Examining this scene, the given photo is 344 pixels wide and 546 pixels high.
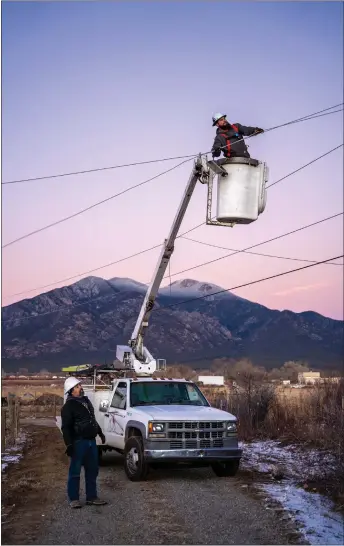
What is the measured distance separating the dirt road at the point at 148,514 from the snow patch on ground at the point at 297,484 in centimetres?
32

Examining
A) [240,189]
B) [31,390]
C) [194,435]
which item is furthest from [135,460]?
[31,390]

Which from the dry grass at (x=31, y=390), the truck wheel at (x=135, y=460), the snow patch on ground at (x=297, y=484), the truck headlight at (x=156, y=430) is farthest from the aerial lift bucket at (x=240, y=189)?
the dry grass at (x=31, y=390)

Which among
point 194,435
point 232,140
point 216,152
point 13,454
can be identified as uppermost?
point 232,140

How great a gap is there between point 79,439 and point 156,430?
244 centimetres

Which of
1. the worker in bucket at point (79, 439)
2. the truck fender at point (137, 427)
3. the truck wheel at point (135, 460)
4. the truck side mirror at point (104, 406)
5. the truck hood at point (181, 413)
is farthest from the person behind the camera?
the truck side mirror at point (104, 406)

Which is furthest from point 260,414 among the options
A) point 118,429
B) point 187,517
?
point 187,517

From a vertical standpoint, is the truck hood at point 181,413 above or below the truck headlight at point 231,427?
above

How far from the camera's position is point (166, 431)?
43.0ft

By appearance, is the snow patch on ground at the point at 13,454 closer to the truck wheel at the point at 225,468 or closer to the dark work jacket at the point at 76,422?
the truck wheel at the point at 225,468

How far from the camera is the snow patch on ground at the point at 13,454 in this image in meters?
16.1

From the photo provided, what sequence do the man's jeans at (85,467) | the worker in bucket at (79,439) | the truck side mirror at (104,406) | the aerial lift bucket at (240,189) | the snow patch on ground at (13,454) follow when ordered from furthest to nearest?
the snow patch on ground at (13,454) → the truck side mirror at (104,406) → the aerial lift bucket at (240,189) → the worker in bucket at (79,439) → the man's jeans at (85,467)

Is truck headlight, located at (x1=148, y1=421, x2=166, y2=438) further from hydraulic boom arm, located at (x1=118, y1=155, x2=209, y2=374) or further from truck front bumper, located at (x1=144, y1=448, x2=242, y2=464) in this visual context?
hydraulic boom arm, located at (x1=118, y1=155, x2=209, y2=374)

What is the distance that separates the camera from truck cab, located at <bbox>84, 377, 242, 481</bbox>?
42.8ft

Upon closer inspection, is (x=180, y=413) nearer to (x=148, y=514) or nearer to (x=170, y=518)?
(x=148, y=514)
